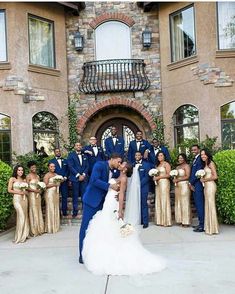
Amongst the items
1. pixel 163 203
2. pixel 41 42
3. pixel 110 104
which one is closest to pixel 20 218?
pixel 163 203

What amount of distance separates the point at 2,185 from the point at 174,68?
842cm

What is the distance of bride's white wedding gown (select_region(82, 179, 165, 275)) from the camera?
601cm

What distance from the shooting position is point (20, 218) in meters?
8.71

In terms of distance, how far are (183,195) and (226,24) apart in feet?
Result: 23.8

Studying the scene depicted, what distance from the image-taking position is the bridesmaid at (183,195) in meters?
9.59

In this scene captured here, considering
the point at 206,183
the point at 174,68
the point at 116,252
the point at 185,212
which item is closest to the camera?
the point at 116,252

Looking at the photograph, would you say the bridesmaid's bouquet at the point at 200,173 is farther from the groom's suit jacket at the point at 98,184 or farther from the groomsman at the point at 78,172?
the groomsman at the point at 78,172

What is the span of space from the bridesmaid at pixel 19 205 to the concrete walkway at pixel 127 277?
0.22m

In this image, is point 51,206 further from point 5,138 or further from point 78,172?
point 5,138

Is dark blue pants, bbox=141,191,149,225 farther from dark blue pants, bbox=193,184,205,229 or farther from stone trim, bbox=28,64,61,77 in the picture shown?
stone trim, bbox=28,64,61,77

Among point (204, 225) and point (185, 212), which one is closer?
point (204, 225)

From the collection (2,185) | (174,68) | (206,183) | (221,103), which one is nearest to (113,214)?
(206,183)

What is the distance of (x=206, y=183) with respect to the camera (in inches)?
346

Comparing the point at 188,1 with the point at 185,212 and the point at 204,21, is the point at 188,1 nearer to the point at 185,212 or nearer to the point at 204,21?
the point at 204,21
